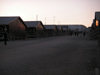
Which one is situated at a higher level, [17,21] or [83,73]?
[17,21]

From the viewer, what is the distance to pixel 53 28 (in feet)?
231

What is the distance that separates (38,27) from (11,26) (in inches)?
714

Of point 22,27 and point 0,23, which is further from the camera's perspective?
point 22,27

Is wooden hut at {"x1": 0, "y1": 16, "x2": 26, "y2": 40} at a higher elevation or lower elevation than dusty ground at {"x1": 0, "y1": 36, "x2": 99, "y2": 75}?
higher

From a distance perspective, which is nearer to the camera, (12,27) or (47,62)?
(47,62)

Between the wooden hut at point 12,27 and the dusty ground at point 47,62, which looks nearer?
the dusty ground at point 47,62

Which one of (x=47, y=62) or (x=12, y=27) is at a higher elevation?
(x=12, y=27)

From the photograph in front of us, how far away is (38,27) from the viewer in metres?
50.4

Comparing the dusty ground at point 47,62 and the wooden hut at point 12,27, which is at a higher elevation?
the wooden hut at point 12,27

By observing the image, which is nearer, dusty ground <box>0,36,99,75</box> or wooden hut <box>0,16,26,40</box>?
dusty ground <box>0,36,99,75</box>

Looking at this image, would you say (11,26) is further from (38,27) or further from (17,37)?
(38,27)

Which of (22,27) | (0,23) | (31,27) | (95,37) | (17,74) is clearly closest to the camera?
(17,74)

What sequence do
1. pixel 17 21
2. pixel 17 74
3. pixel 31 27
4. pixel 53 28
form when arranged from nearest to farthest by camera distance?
pixel 17 74
pixel 17 21
pixel 31 27
pixel 53 28

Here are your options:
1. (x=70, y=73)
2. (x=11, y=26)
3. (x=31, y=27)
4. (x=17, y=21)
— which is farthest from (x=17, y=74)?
(x=31, y=27)
